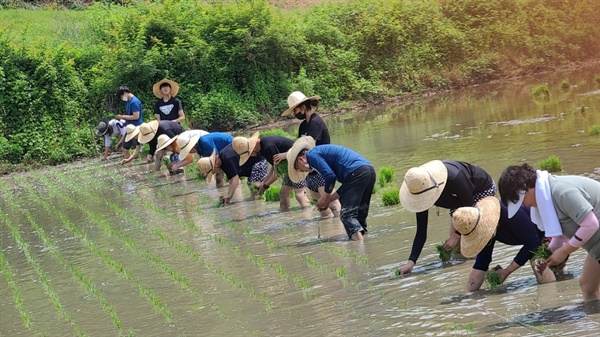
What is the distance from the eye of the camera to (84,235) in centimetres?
1063

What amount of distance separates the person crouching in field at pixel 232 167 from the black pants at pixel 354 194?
2.76 metres

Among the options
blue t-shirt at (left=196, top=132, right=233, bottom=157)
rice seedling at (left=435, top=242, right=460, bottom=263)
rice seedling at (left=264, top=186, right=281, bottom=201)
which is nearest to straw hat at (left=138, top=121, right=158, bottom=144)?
blue t-shirt at (left=196, top=132, right=233, bottom=157)

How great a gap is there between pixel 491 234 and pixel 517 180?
975 millimetres

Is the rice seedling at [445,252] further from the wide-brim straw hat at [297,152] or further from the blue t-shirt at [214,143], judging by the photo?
the blue t-shirt at [214,143]

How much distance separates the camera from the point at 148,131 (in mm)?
15000

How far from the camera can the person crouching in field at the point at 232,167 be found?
35.3 feet

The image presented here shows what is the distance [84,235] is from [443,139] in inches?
274

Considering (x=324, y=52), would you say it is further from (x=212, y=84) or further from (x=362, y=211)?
(x=362, y=211)

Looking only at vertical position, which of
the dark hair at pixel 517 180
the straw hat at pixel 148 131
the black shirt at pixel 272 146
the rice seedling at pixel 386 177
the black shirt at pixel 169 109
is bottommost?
the rice seedling at pixel 386 177

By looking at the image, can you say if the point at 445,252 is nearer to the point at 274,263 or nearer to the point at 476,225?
A: the point at 476,225

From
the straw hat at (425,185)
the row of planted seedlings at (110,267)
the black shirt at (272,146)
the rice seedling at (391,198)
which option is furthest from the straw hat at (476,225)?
the black shirt at (272,146)

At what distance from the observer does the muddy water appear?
227 inches

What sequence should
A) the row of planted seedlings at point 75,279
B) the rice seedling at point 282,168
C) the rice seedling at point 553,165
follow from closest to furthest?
the row of planted seedlings at point 75,279 → the rice seedling at point 553,165 → the rice seedling at point 282,168

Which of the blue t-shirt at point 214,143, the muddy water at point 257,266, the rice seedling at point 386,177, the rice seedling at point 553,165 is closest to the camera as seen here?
the muddy water at point 257,266
